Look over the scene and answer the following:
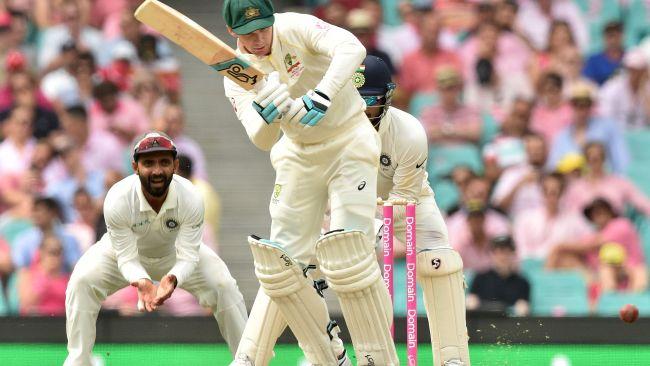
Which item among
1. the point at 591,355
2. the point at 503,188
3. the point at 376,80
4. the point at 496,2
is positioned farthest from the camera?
the point at 496,2

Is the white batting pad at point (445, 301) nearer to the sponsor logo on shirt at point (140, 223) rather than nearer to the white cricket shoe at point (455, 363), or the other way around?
the white cricket shoe at point (455, 363)

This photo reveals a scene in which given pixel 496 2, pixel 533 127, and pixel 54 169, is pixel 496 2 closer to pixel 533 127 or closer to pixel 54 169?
pixel 533 127

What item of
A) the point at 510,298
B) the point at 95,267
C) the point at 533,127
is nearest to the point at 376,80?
the point at 95,267

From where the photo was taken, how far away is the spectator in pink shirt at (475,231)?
370 inches

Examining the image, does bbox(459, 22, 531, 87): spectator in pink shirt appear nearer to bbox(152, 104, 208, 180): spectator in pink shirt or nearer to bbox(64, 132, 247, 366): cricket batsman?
bbox(152, 104, 208, 180): spectator in pink shirt

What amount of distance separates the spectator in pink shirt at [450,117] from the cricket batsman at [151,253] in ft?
9.73

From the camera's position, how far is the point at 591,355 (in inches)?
315

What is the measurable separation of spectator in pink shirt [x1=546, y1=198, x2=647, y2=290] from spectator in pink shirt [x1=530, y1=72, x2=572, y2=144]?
64 cm

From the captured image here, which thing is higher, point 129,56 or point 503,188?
point 129,56

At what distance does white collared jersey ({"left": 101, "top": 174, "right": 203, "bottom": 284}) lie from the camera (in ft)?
22.9

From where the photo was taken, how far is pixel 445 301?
22.8 ft

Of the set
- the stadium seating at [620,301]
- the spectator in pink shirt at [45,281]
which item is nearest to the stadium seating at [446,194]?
the stadium seating at [620,301]

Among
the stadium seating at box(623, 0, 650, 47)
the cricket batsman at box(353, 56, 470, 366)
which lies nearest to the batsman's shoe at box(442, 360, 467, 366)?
the cricket batsman at box(353, 56, 470, 366)

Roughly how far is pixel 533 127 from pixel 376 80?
3.50m
